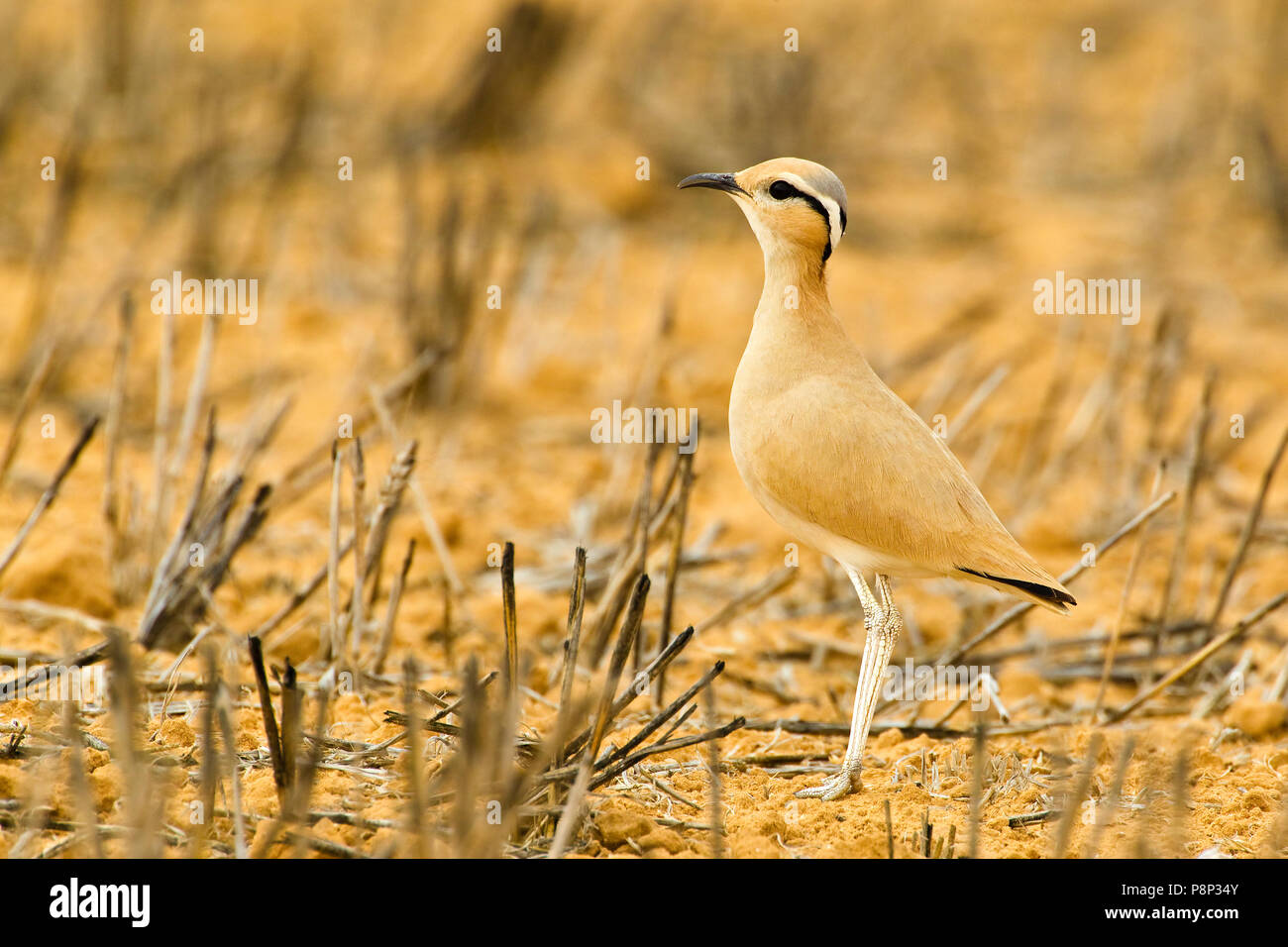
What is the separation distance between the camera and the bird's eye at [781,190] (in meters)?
3.27

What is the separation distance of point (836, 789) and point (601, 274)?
18.9ft

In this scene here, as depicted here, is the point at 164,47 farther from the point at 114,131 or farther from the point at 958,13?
the point at 958,13

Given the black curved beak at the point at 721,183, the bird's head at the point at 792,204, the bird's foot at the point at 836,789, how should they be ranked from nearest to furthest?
the bird's foot at the point at 836,789, the bird's head at the point at 792,204, the black curved beak at the point at 721,183

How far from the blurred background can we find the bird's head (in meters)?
1.34

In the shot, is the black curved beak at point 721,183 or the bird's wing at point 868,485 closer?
the bird's wing at point 868,485

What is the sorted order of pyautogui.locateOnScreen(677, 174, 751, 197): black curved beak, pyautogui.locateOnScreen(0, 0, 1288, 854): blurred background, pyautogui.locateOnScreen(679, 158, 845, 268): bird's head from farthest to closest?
pyautogui.locateOnScreen(0, 0, 1288, 854): blurred background, pyautogui.locateOnScreen(677, 174, 751, 197): black curved beak, pyautogui.locateOnScreen(679, 158, 845, 268): bird's head

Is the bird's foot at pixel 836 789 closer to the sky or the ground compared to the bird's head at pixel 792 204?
closer to the ground

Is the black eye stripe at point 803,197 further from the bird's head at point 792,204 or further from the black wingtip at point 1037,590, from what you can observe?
the black wingtip at point 1037,590

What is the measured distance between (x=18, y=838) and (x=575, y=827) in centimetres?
102

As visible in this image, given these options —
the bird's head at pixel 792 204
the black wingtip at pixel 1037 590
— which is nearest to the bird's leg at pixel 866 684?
the black wingtip at pixel 1037 590

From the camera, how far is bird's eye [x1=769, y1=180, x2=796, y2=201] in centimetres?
327

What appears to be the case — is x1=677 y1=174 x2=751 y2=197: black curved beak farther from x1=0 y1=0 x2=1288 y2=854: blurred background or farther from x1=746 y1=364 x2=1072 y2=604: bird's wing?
x1=0 y1=0 x2=1288 y2=854: blurred background

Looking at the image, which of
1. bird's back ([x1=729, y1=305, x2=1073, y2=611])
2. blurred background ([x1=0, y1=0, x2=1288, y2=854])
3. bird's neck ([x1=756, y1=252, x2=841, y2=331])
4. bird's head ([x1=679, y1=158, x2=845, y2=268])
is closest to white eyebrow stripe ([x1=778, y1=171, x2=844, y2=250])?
bird's head ([x1=679, y1=158, x2=845, y2=268])

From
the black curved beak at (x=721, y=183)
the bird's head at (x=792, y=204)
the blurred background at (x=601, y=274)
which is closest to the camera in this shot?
the bird's head at (x=792, y=204)
